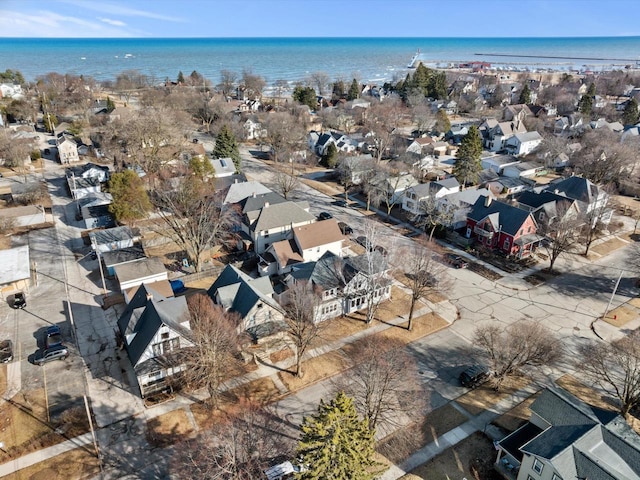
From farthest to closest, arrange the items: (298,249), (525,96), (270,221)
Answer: (525,96), (270,221), (298,249)

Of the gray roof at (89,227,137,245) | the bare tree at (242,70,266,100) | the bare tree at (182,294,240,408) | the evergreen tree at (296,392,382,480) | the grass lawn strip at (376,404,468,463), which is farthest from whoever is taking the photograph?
the bare tree at (242,70,266,100)

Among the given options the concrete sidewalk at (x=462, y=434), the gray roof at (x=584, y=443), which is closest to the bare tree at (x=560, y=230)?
the concrete sidewalk at (x=462, y=434)

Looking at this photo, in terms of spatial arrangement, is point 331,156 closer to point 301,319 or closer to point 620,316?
point 620,316

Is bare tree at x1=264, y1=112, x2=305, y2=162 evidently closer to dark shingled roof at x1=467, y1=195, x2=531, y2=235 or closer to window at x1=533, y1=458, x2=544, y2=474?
dark shingled roof at x1=467, y1=195, x2=531, y2=235

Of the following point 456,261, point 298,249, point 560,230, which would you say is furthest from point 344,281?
point 560,230

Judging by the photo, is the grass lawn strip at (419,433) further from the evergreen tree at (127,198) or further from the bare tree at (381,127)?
the bare tree at (381,127)

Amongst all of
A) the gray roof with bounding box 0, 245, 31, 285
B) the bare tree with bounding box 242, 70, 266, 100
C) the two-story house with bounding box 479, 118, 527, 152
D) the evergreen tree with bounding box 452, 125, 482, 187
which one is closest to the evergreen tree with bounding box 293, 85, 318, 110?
the bare tree with bounding box 242, 70, 266, 100

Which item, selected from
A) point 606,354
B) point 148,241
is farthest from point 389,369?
point 148,241
